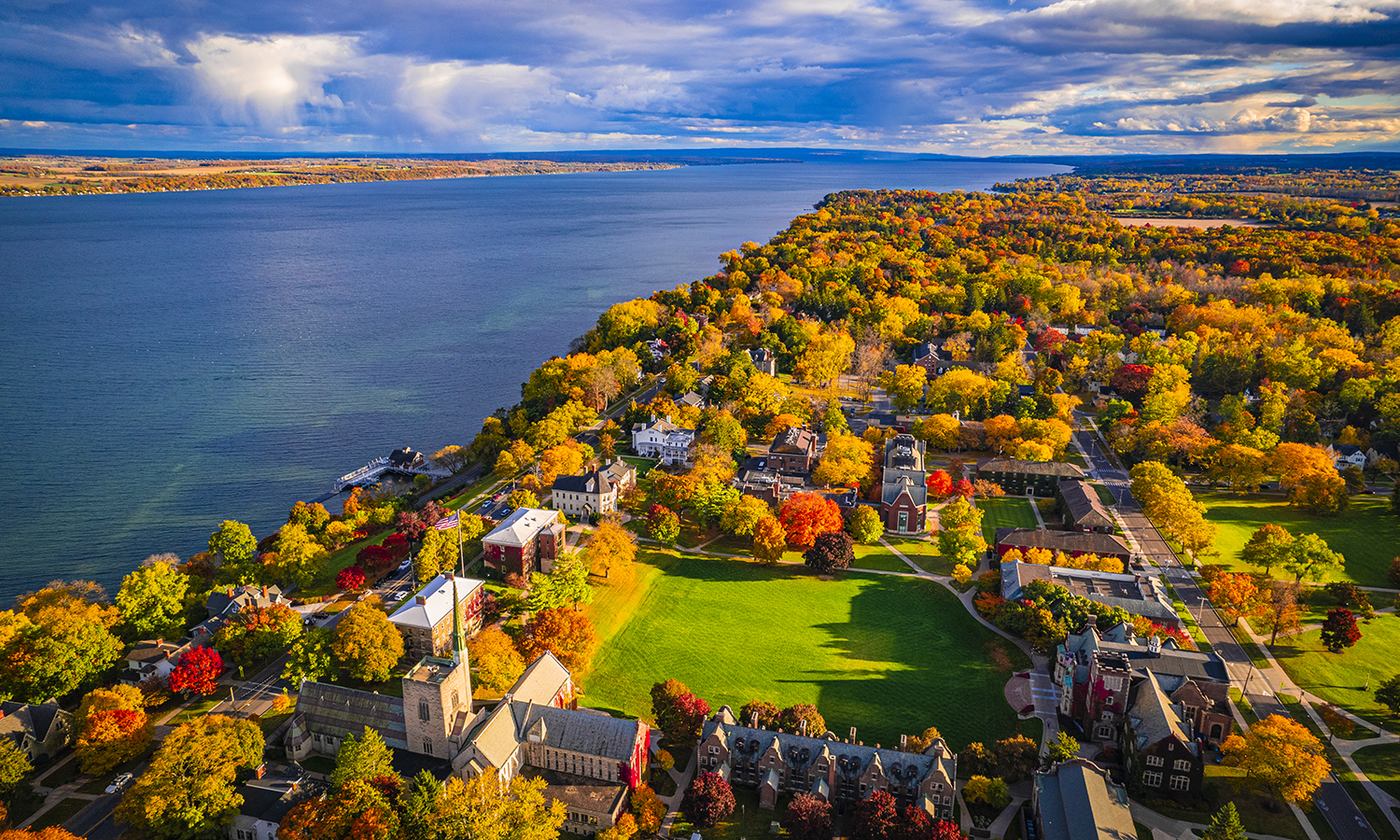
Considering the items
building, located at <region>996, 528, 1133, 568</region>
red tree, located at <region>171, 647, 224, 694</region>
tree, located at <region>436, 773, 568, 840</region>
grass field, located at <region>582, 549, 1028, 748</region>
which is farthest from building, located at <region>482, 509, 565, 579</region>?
building, located at <region>996, 528, 1133, 568</region>

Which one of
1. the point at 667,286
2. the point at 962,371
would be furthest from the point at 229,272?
the point at 962,371

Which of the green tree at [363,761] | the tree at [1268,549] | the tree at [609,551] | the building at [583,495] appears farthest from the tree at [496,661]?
the tree at [1268,549]

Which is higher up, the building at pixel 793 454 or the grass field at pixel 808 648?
the building at pixel 793 454

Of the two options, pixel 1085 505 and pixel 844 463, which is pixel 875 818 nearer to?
pixel 1085 505

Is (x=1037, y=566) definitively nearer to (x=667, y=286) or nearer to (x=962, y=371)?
(x=962, y=371)

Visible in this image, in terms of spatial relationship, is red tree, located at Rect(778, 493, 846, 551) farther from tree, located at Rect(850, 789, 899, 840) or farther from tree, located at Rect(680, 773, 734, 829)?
tree, located at Rect(850, 789, 899, 840)

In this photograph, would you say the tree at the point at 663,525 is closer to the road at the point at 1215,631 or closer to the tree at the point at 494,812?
the tree at the point at 494,812

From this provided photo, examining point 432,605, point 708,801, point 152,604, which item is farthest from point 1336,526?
point 152,604
